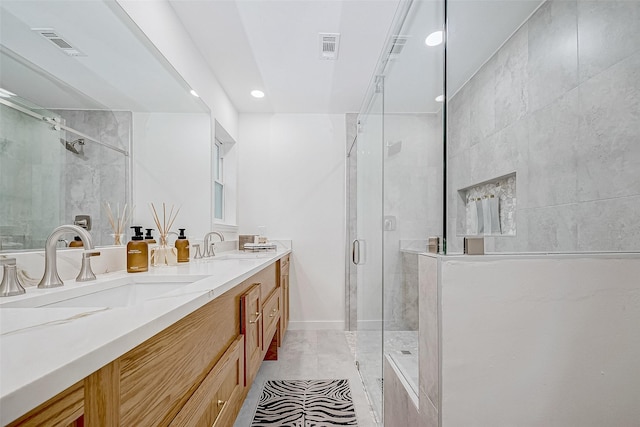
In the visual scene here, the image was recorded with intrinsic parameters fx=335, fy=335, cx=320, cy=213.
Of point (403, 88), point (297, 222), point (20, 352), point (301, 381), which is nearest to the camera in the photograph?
point (20, 352)

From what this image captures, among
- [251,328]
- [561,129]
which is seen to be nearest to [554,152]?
[561,129]

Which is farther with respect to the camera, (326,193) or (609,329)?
(326,193)

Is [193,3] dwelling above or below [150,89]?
above

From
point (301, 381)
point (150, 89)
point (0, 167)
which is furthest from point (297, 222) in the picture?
point (0, 167)

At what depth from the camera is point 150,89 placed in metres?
1.83

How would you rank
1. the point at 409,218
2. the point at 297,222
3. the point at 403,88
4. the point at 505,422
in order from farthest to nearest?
the point at 297,222 → the point at 403,88 → the point at 409,218 → the point at 505,422

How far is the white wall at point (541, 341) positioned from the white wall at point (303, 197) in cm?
268

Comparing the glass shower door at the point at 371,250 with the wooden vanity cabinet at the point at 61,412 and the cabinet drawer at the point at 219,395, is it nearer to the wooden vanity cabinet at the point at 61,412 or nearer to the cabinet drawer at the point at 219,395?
the cabinet drawer at the point at 219,395

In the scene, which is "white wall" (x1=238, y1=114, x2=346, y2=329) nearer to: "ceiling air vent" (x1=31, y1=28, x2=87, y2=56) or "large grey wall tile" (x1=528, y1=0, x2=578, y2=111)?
"ceiling air vent" (x1=31, y1=28, x2=87, y2=56)

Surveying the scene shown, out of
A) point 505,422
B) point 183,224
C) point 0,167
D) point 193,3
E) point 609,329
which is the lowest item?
point 505,422

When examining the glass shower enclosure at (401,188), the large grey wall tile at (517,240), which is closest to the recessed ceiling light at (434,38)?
the glass shower enclosure at (401,188)

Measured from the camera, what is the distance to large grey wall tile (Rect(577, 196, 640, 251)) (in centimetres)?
96

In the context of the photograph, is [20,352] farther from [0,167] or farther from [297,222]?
[297,222]

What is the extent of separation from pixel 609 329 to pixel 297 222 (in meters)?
2.87
